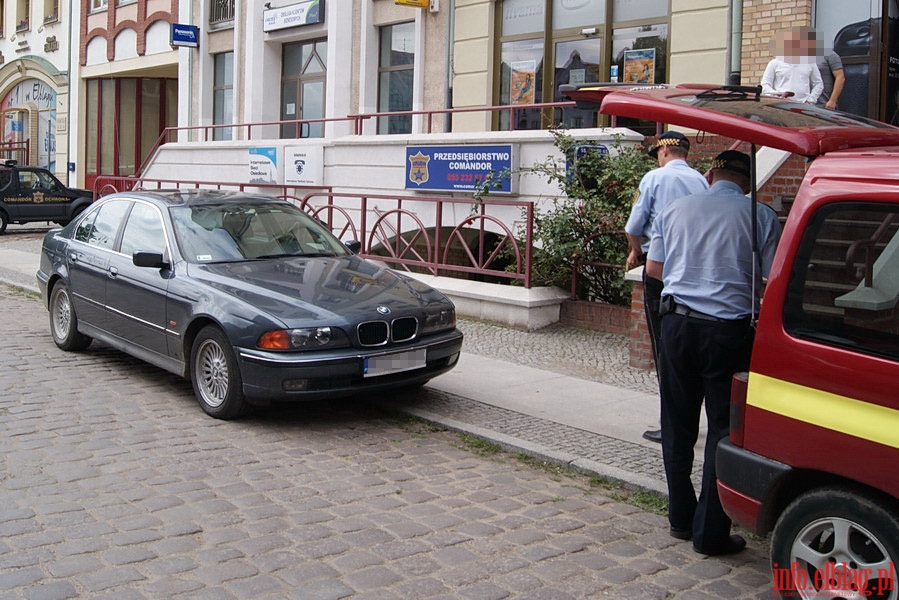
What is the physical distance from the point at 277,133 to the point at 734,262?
20256mm

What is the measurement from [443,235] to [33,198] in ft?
50.2

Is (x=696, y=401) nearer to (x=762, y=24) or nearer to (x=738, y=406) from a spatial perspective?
(x=738, y=406)

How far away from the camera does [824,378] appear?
144 inches

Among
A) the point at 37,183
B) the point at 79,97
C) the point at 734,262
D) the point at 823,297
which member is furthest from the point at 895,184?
the point at 79,97

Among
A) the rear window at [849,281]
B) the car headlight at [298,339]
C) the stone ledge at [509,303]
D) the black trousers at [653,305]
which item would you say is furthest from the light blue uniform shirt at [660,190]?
the stone ledge at [509,303]

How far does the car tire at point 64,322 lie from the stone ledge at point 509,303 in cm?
422

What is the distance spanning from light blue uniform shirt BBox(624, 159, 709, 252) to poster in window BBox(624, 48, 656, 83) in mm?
9100

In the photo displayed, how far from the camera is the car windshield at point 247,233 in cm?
770

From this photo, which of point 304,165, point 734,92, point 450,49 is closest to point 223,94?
point 304,165

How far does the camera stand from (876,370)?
3457 millimetres

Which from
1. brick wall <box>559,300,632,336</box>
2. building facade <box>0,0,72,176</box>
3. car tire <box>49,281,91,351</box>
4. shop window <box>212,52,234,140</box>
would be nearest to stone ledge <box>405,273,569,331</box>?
brick wall <box>559,300,632,336</box>

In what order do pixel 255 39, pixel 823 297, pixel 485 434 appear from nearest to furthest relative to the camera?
pixel 823 297 → pixel 485 434 → pixel 255 39

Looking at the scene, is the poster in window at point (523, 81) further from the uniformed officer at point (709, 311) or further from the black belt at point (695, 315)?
the black belt at point (695, 315)

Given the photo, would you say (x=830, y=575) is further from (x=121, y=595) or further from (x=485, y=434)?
(x=485, y=434)
